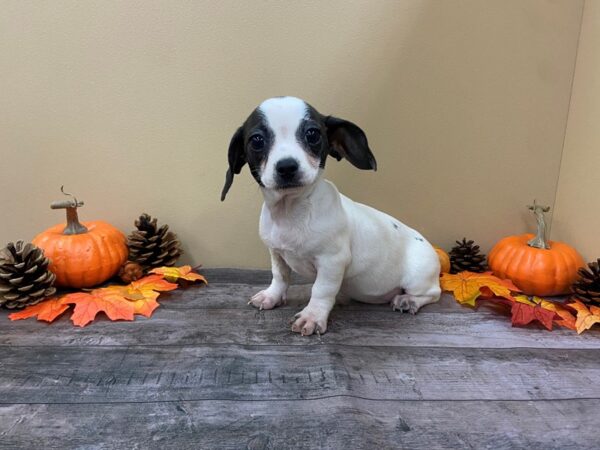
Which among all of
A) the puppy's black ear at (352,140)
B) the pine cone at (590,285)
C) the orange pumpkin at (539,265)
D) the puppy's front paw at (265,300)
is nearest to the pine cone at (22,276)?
the puppy's front paw at (265,300)

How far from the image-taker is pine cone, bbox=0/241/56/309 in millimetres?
1555

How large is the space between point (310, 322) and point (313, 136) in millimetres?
631

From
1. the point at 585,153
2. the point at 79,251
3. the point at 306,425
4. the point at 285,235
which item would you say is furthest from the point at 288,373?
the point at 585,153

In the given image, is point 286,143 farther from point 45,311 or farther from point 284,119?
point 45,311

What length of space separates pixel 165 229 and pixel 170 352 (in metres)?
0.79

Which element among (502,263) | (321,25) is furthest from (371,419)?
(321,25)

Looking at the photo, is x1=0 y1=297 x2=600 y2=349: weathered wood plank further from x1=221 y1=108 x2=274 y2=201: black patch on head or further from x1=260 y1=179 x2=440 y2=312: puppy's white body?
x1=221 y1=108 x2=274 y2=201: black patch on head

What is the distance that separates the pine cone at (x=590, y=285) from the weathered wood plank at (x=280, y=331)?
189 mm

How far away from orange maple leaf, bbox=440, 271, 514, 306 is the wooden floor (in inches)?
5.3

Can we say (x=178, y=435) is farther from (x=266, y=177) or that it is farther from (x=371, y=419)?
(x=266, y=177)

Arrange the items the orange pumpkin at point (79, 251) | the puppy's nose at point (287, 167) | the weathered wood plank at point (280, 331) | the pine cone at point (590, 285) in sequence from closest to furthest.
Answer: the puppy's nose at point (287, 167) → the weathered wood plank at point (280, 331) → the pine cone at point (590, 285) → the orange pumpkin at point (79, 251)

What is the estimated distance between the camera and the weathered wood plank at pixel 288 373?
1083 mm

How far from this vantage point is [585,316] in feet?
4.96

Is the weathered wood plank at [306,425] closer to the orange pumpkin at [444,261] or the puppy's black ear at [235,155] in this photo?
the puppy's black ear at [235,155]
